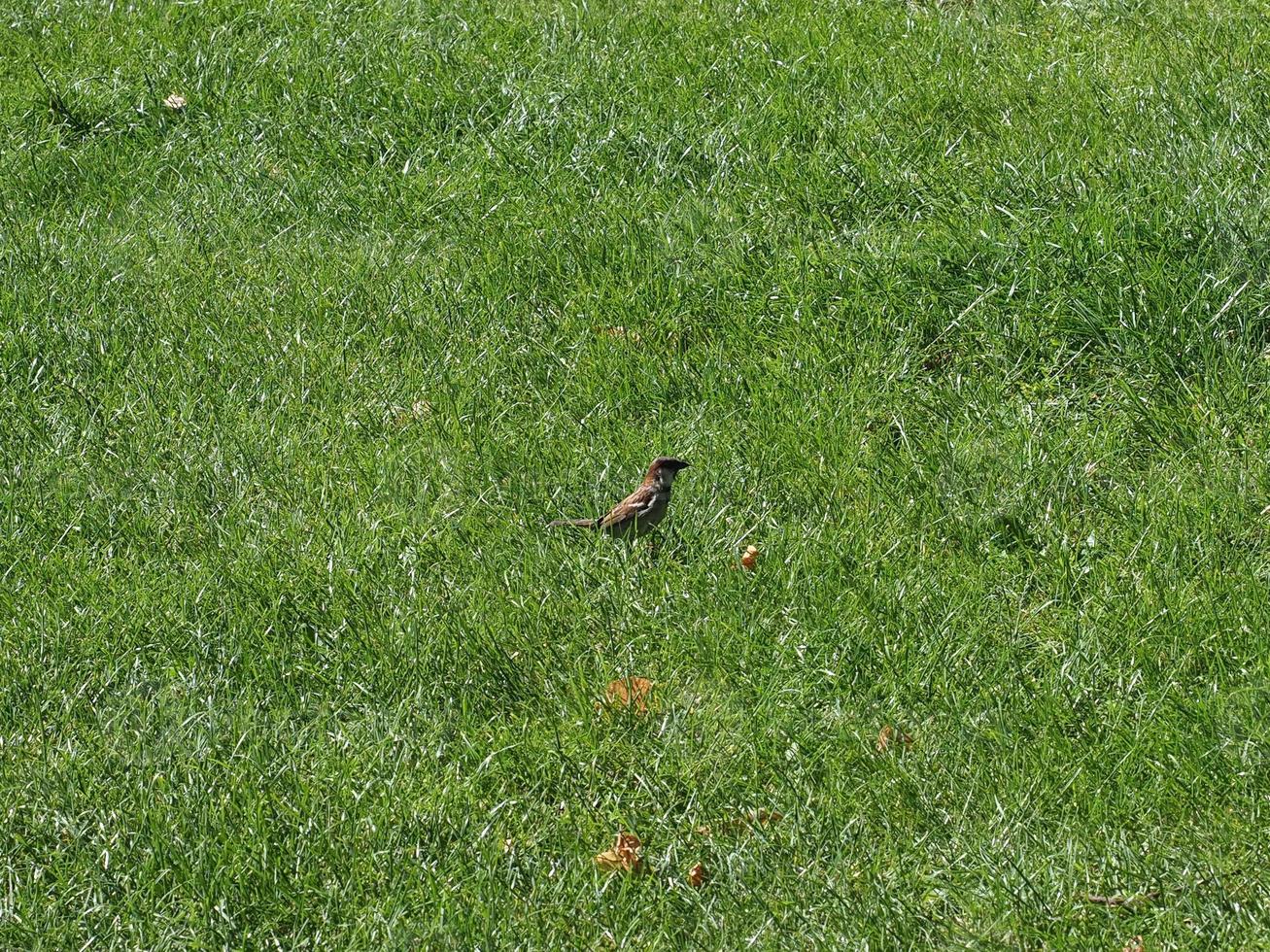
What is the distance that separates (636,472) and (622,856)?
174 centimetres

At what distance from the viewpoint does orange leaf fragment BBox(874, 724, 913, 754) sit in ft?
14.6

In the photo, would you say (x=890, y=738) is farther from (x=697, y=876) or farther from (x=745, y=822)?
(x=697, y=876)

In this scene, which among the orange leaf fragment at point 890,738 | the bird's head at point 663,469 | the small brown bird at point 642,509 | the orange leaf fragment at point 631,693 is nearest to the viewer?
the orange leaf fragment at point 890,738

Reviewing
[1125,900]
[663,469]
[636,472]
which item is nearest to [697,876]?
[1125,900]

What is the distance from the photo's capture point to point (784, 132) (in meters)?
7.40

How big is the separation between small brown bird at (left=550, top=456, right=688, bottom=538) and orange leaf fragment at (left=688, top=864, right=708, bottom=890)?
137 centimetres

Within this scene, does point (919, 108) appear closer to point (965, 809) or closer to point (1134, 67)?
point (1134, 67)

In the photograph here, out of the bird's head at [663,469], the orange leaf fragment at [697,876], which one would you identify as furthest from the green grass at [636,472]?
the bird's head at [663,469]

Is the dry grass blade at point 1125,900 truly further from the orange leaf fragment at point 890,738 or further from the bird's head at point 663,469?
the bird's head at point 663,469

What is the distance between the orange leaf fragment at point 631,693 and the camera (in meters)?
4.73

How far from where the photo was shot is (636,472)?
571 cm

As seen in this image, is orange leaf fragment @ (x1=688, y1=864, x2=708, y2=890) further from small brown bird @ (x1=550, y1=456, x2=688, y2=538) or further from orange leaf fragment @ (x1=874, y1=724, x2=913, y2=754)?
small brown bird @ (x1=550, y1=456, x2=688, y2=538)

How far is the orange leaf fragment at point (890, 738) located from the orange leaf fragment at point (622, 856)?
0.70m

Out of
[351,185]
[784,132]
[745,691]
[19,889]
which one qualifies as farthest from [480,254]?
[19,889]
